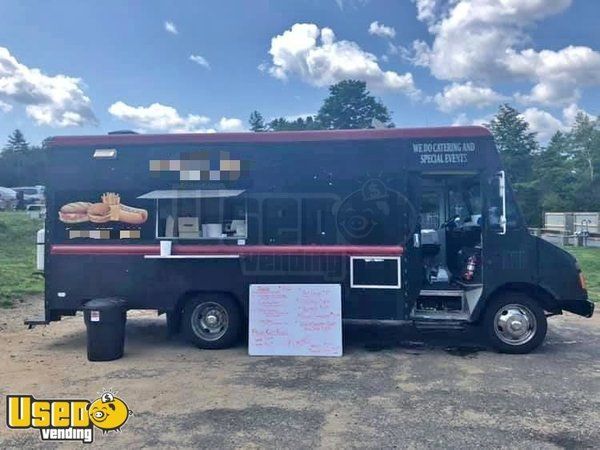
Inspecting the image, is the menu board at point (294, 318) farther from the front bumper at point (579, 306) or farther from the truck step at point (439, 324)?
the front bumper at point (579, 306)

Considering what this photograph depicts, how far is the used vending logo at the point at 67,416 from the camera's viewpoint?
14.7ft

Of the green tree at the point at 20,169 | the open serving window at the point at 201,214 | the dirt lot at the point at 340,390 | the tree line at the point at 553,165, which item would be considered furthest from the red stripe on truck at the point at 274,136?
the green tree at the point at 20,169

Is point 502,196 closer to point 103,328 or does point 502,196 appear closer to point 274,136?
point 274,136

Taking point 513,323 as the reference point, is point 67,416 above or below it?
below

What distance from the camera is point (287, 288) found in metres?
7.04

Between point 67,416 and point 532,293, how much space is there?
232 inches

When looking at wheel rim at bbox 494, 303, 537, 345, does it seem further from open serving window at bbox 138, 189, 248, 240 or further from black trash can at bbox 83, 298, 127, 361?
black trash can at bbox 83, 298, 127, 361

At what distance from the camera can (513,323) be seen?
6.89 meters

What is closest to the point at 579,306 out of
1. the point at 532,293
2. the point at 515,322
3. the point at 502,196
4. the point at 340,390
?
the point at 532,293

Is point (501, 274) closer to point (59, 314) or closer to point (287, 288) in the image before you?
point (287, 288)

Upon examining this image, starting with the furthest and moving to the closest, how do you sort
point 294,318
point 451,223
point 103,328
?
1. point 451,223
2. point 294,318
3. point 103,328

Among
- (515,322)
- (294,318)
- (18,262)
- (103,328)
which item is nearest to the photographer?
(103,328)

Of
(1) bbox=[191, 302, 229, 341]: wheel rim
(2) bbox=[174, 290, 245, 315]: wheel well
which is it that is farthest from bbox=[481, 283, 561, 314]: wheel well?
(1) bbox=[191, 302, 229, 341]: wheel rim

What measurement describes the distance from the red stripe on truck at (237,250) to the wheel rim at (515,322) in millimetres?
1641
